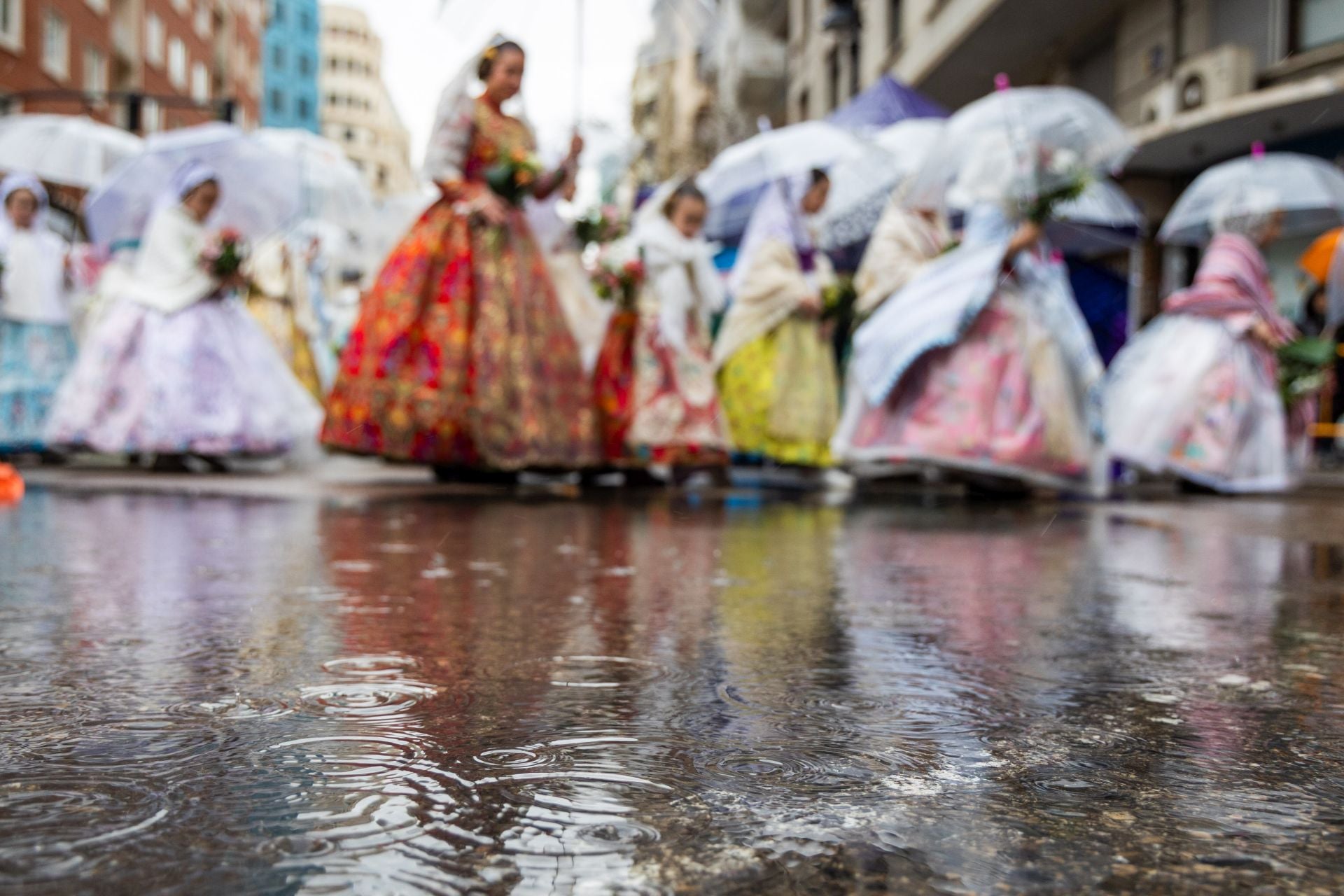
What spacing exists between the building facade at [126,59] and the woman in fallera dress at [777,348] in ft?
50.8

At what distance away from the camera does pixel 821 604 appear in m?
2.96

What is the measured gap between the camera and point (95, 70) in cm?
3384

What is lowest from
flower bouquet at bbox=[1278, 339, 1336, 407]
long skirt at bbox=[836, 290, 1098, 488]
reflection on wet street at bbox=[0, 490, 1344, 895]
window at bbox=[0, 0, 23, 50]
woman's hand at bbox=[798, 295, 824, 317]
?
reflection on wet street at bbox=[0, 490, 1344, 895]

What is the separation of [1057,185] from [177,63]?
131 feet

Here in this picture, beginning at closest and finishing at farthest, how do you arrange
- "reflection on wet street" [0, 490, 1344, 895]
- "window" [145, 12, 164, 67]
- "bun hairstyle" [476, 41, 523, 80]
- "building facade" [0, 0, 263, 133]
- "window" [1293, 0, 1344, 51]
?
"reflection on wet street" [0, 490, 1344, 895], "bun hairstyle" [476, 41, 523, 80], "window" [1293, 0, 1344, 51], "building facade" [0, 0, 263, 133], "window" [145, 12, 164, 67]

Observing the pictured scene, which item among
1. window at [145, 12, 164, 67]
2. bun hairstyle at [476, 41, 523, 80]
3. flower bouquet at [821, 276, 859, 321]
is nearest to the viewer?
bun hairstyle at [476, 41, 523, 80]

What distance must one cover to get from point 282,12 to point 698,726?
107280 millimetres

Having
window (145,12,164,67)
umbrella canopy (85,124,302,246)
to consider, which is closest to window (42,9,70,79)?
window (145,12,164,67)

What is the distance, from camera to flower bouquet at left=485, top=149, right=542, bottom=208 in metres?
7.39

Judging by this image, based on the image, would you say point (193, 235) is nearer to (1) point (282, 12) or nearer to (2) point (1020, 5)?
(2) point (1020, 5)

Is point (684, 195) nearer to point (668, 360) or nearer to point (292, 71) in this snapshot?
point (668, 360)

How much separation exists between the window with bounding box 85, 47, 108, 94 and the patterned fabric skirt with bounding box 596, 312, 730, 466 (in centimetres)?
2781

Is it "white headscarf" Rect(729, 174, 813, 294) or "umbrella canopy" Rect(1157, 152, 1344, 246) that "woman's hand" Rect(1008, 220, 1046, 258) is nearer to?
"white headscarf" Rect(729, 174, 813, 294)

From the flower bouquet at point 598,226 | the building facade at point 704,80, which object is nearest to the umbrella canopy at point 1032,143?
the building facade at point 704,80
